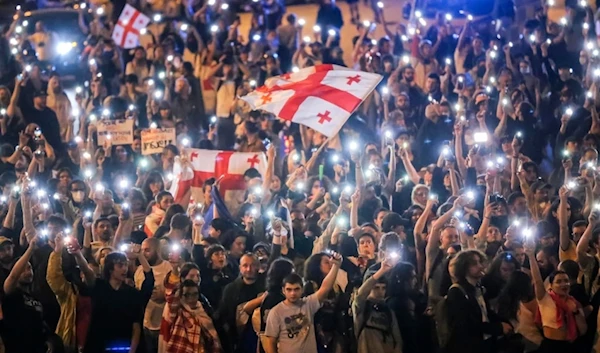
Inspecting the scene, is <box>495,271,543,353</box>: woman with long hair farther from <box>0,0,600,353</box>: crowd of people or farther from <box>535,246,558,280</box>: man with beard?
<box>535,246,558,280</box>: man with beard

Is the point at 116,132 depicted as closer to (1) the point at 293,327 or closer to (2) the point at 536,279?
(1) the point at 293,327

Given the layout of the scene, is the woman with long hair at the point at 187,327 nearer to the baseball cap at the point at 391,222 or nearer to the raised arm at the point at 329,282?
the raised arm at the point at 329,282

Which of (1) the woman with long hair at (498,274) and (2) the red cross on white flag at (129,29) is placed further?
(2) the red cross on white flag at (129,29)

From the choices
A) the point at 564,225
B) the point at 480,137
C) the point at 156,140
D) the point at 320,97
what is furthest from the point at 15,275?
the point at 480,137

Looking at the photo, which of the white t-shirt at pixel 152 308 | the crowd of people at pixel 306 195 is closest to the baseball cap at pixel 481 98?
the crowd of people at pixel 306 195

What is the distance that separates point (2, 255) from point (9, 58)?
8.51 metres

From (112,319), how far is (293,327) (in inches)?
60.9

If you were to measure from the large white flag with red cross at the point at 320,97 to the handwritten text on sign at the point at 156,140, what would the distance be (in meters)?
2.12

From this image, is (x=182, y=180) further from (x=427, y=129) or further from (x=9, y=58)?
(x=9, y=58)

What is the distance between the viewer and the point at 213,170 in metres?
12.7

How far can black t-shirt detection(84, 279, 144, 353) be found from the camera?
8242 millimetres

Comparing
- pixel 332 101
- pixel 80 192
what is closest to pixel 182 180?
pixel 80 192

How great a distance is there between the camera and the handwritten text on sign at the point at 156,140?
530 inches

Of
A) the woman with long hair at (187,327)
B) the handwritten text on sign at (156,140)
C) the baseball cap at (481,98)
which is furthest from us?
the handwritten text on sign at (156,140)
